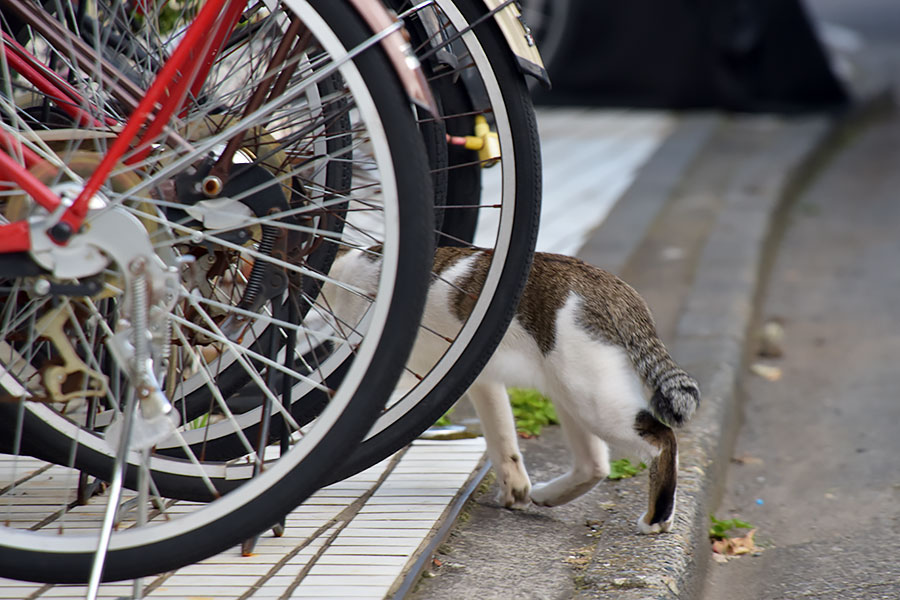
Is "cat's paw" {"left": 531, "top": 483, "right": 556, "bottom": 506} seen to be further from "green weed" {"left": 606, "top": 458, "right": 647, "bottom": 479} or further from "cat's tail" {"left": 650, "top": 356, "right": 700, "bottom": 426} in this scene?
"cat's tail" {"left": 650, "top": 356, "right": 700, "bottom": 426}

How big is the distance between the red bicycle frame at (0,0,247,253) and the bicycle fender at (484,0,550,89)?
54 cm

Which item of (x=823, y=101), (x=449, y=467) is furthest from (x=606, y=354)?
(x=823, y=101)

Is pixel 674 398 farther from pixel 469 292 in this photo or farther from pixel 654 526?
pixel 469 292

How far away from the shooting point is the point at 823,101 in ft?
34.3

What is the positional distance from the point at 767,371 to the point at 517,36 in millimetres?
2533

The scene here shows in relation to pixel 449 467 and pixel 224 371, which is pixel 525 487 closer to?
pixel 449 467

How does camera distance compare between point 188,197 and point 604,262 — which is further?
point 604,262

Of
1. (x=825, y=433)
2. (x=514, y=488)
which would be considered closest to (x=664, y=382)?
(x=514, y=488)

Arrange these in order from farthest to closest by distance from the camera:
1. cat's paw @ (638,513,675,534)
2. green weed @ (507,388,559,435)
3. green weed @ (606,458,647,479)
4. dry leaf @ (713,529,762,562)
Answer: green weed @ (507,388,559,435)
green weed @ (606,458,647,479)
dry leaf @ (713,529,762,562)
cat's paw @ (638,513,675,534)

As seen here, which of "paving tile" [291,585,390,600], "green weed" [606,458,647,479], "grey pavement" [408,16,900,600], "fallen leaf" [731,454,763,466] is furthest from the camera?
"fallen leaf" [731,454,763,466]

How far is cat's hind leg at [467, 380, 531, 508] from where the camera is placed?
2.61 metres

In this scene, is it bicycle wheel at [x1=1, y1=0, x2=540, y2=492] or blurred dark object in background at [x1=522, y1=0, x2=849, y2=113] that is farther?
blurred dark object in background at [x1=522, y1=0, x2=849, y2=113]

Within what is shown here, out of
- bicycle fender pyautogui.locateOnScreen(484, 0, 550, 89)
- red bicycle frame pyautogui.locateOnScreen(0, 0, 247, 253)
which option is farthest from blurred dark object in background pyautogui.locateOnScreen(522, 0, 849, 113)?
red bicycle frame pyautogui.locateOnScreen(0, 0, 247, 253)

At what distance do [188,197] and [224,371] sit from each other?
65cm
